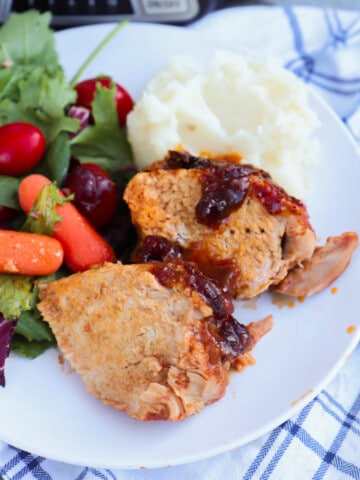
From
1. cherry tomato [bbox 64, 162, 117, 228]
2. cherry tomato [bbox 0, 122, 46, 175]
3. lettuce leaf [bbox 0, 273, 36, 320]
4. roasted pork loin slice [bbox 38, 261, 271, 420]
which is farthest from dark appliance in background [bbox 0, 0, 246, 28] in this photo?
roasted pork loin slice [bbox 38, 261, 271, 420]

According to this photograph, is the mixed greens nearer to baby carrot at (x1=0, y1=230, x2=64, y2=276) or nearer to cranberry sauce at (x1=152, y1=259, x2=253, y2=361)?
baby carrot at (x1=0, y1=230, x2=64, y2=276)

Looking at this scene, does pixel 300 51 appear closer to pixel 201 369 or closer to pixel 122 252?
pixel 122 252

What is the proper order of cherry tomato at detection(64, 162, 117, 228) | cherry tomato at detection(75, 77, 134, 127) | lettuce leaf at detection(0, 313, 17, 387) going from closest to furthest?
lettuce leaf at detection(0, 313, 17, 387)
cherry tomato at detection(64, 162, 117, 228)
cherry tomato at detection(75, 77, 134, 127)

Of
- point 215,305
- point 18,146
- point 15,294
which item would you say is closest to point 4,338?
point 15,294

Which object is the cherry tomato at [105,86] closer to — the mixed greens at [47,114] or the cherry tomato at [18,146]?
the mixed greens at [47,114]

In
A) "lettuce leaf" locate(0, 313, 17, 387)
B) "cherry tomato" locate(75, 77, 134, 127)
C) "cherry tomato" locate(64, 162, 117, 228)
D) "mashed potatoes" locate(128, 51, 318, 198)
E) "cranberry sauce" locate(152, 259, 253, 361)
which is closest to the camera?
"cranberry sauce" locate(152, 259, 253, 361)

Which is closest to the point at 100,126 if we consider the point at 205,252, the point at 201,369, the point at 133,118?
the point at 133,118

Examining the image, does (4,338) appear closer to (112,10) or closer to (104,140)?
(104,140)
